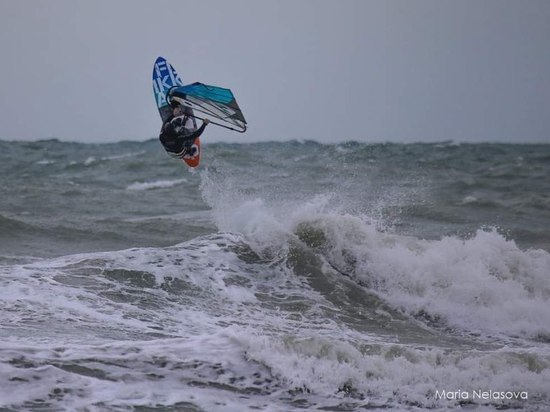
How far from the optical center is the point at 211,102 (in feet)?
35.1

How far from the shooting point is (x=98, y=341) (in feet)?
24.1

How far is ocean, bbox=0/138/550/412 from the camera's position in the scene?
6.75 meters

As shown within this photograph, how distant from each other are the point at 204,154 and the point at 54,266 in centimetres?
2039

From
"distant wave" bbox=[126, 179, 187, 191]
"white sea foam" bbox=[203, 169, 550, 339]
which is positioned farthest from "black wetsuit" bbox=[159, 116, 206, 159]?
"distant wave" bbox=[126, 179, 187, 191]

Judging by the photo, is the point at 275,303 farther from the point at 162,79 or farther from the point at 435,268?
the point at 162,79

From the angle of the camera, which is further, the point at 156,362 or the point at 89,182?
the point at 89,182

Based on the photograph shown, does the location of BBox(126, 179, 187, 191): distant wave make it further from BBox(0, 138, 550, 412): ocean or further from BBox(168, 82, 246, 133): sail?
BBox(168, 82, 246, 133): sail

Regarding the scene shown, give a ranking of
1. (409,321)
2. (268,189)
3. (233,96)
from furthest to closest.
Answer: (268,189) → (233,96) → (409,321)

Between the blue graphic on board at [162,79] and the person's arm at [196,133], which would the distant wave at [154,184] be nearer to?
the blue graphic on board at [162,79]

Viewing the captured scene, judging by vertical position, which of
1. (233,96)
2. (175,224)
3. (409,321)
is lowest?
(409,321)

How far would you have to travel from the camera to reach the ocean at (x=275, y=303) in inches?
266

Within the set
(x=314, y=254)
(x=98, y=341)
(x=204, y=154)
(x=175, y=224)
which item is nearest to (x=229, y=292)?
(x=314, y=254)

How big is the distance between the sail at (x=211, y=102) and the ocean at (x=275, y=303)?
1.90 m

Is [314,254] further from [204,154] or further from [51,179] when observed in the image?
[204,154]
